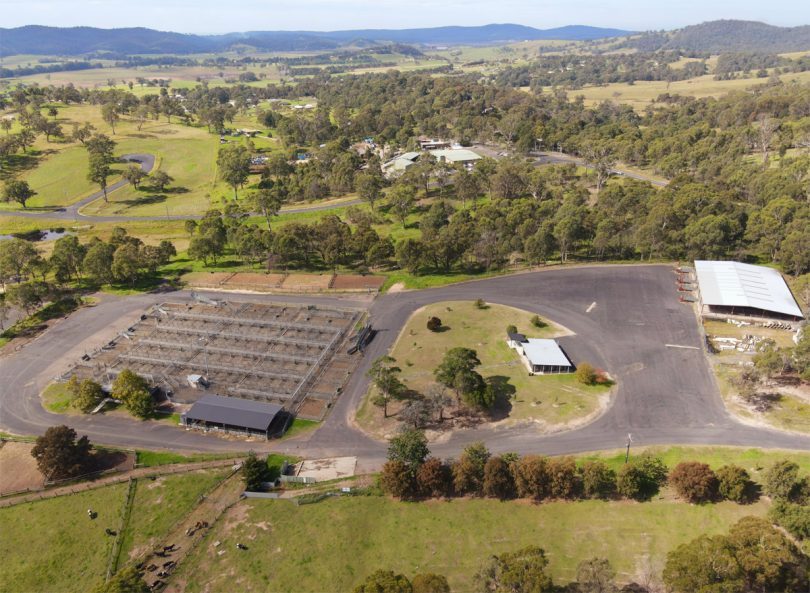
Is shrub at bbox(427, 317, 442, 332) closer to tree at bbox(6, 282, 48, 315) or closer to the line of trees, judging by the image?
the line of trees

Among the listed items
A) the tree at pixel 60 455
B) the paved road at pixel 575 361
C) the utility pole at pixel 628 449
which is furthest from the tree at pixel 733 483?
the tree at pixel 60 455

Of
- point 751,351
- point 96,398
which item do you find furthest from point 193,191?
point 751,351

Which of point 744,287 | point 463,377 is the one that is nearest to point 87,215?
point 463,377

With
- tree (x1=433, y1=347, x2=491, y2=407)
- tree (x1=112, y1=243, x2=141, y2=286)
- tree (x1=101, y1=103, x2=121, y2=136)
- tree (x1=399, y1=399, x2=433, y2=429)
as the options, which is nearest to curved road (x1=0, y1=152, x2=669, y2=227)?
tree (x1=112, y1=243, x2=141, y2=286)

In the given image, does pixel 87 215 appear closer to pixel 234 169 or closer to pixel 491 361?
pixel 234 169

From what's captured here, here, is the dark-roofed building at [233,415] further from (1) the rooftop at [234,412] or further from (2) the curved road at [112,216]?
(2) the curved road at [112,216]

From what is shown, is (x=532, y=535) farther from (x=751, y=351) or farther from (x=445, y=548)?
(x=751, y=351)
